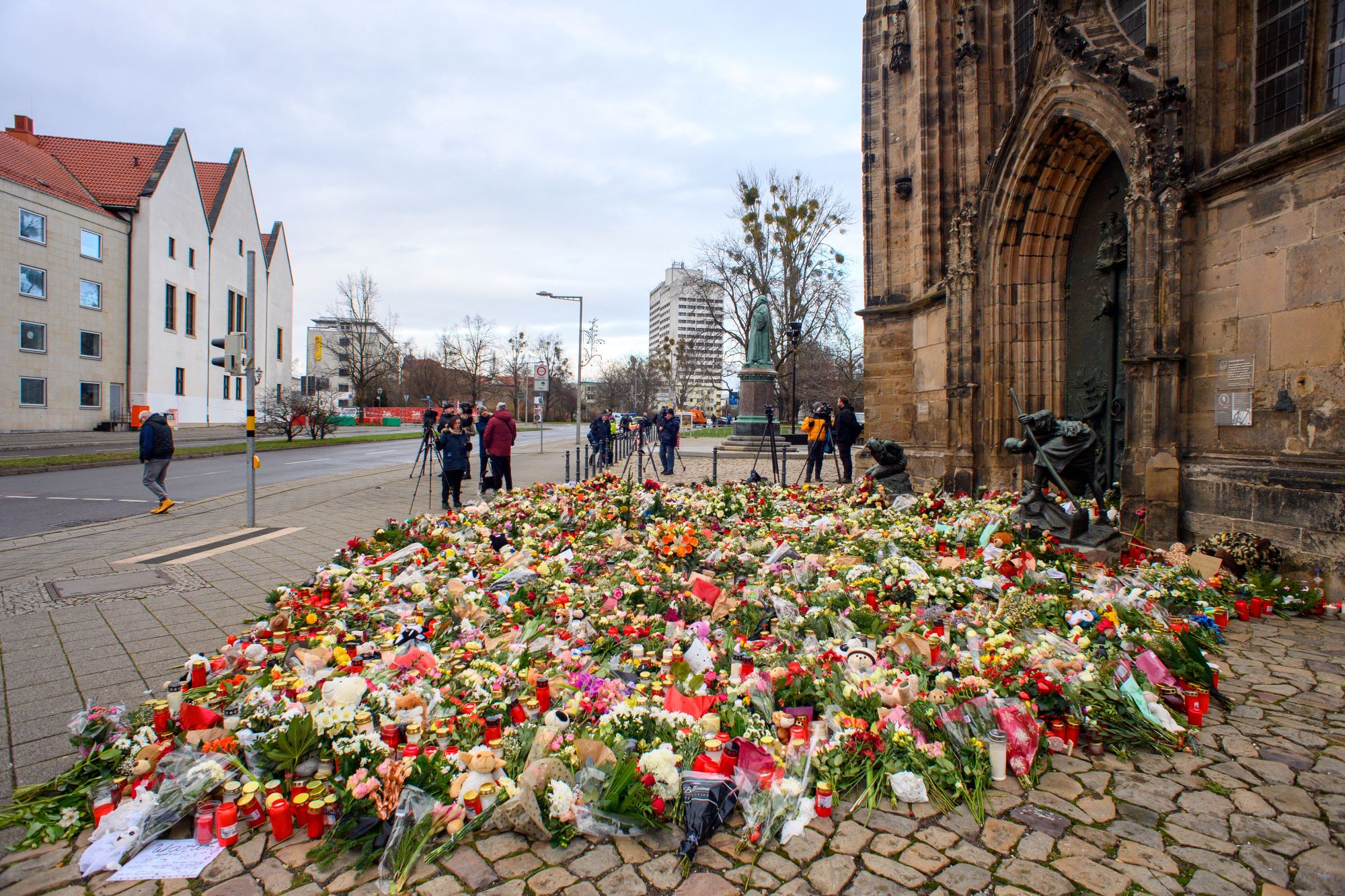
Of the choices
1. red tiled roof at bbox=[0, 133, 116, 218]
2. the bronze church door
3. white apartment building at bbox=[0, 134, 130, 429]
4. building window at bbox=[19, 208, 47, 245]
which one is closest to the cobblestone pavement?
the bronze church door

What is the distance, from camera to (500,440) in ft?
42.6

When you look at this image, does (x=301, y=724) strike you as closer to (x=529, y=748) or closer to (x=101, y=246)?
(x=529, y=748)

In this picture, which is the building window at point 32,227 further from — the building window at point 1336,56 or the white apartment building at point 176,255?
the building window at point 1336,56

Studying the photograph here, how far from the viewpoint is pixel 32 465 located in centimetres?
1756

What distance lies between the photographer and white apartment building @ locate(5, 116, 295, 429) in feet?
119

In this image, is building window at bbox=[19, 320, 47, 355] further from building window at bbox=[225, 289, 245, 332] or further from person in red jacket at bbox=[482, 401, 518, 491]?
person in red jacket at bbox=[482, 401, 518, 491]

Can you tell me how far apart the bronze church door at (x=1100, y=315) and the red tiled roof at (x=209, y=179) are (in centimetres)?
4733

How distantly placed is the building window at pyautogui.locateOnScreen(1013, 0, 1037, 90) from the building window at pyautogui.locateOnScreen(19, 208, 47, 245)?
38105 millimetres

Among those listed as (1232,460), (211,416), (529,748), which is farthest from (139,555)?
(211,416)

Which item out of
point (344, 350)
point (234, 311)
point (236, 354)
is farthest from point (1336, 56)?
point (344, 350)

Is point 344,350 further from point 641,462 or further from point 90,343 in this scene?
point 641,462

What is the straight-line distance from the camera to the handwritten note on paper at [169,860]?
2.61 meters

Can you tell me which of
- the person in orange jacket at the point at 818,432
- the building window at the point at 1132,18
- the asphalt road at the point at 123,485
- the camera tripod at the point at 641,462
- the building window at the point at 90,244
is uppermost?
the building window at the point at 90,244

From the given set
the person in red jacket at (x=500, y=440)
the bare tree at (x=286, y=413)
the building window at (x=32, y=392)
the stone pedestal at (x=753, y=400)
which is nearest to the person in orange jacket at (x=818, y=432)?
the person in red jacket at (x=500, y=440)
